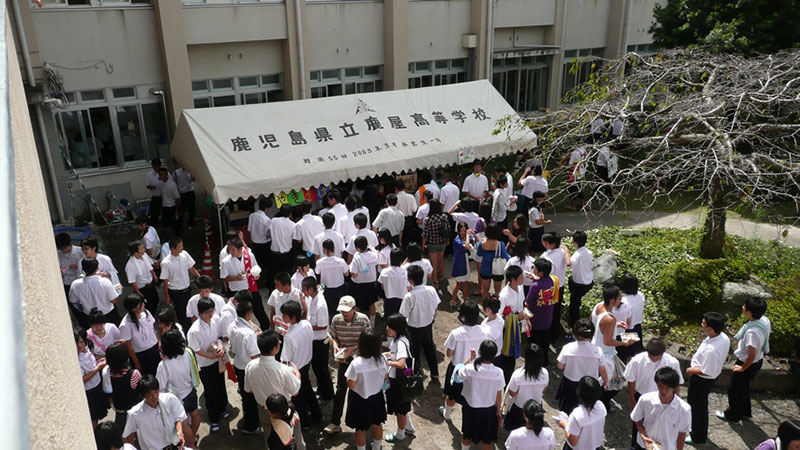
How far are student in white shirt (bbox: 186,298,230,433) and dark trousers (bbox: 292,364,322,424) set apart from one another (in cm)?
84

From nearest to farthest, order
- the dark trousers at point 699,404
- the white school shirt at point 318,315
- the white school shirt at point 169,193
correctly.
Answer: the dark trousers at point 699,404
the white school shirt at point 318,315
the white school shirt at point 169,193

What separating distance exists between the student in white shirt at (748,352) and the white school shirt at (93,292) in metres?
7.05

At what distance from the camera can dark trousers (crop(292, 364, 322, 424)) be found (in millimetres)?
6371

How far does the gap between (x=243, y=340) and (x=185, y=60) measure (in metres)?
7.94

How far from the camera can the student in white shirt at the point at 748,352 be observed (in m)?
6.25

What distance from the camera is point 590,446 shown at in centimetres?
525

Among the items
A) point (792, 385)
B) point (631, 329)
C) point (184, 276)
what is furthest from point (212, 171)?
point (792, 385)

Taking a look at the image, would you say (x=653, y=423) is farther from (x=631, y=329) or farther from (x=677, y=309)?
(x=677, y=309)

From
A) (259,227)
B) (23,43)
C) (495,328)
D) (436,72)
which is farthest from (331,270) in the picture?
(436,72)

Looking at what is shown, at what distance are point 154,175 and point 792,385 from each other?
10.8 meters

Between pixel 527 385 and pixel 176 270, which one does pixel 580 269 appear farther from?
pixel 176 270

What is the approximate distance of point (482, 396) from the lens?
5.76m

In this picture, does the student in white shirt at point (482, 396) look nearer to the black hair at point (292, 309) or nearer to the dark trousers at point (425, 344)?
the dark trousers at point (425, 344)

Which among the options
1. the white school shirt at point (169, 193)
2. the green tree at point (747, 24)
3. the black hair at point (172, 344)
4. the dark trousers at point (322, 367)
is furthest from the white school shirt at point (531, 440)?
the green tree at point (747, 24)
